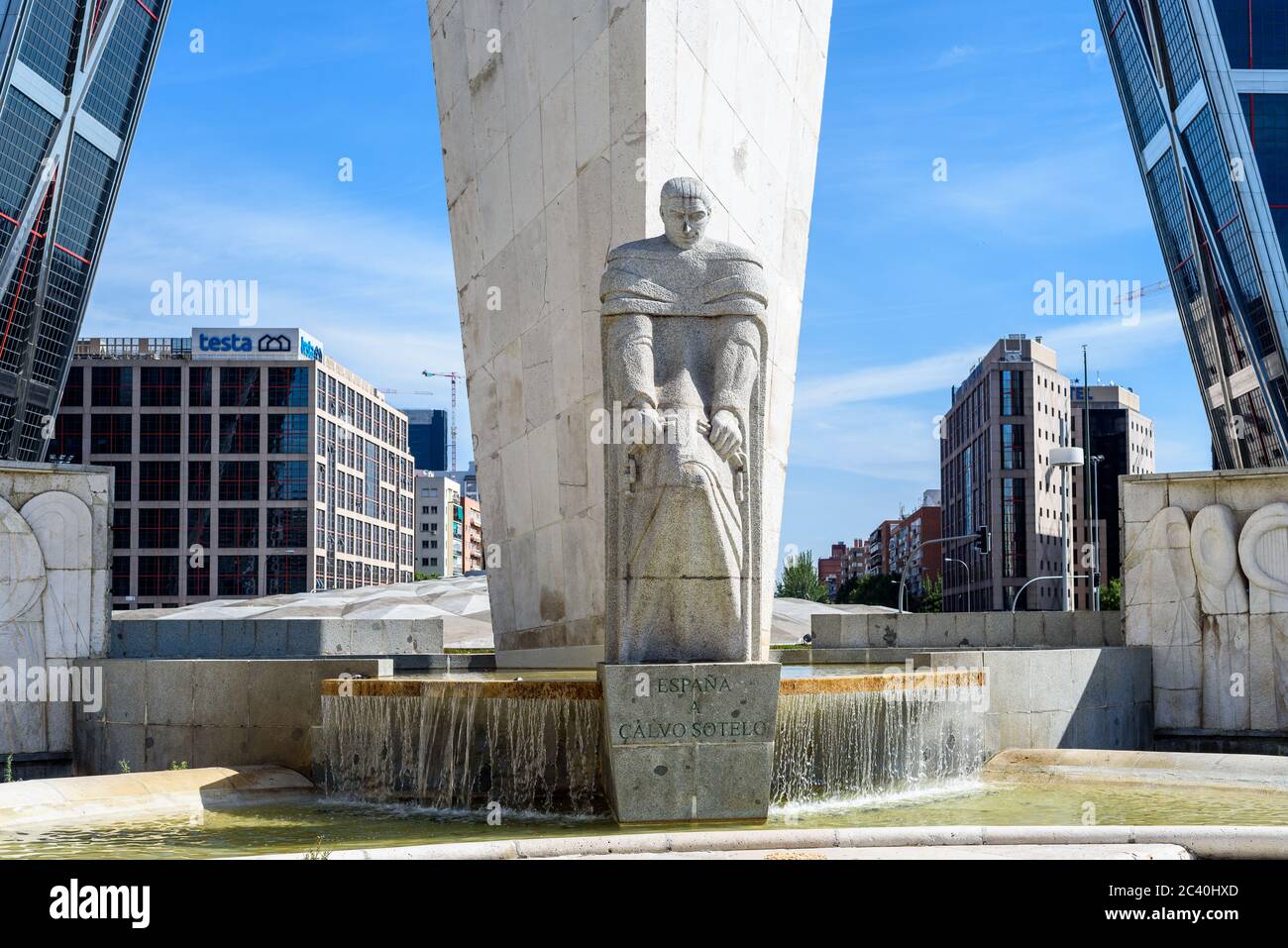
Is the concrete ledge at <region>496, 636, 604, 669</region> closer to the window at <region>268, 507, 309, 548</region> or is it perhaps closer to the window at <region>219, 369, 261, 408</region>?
the window at <region>268, 507, 309, 548</region>

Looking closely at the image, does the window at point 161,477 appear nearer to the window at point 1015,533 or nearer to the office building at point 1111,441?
the window at point 1015,533

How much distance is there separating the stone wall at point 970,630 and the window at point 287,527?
8962 cm

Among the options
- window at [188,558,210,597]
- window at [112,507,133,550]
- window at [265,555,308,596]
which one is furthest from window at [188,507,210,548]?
window at [265,555,308,596]

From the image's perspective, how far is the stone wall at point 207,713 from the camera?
1165 centimetres

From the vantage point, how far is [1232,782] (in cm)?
1079

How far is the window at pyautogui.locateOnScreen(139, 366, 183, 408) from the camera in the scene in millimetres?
102250

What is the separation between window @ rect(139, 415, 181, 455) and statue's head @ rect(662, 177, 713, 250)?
328 feet

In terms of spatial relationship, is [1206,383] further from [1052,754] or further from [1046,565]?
[1052,754]

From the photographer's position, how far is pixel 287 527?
341ft

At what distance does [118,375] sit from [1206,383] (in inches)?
3107

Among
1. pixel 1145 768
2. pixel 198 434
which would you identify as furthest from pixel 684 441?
pixel 198 434

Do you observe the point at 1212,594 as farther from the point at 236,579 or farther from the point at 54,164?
the point at 236,579

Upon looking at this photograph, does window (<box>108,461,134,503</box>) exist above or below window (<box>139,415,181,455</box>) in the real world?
below
